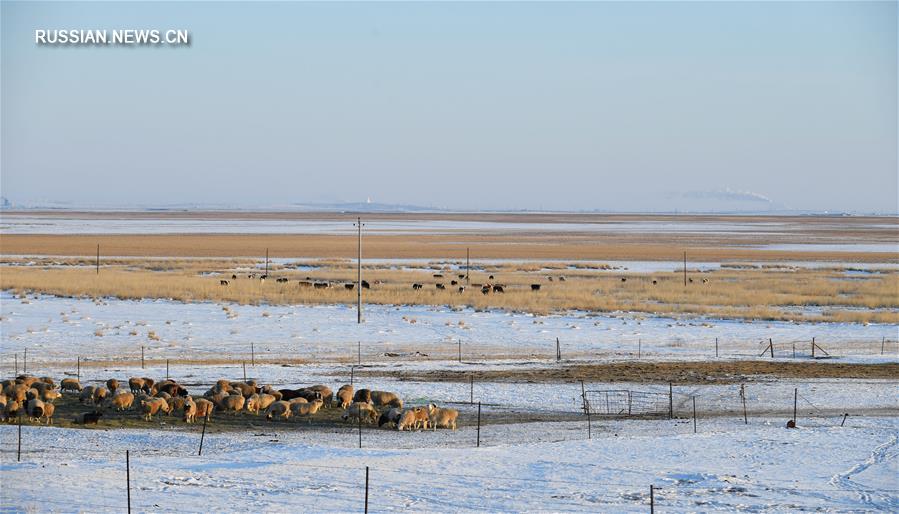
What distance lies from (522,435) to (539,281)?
133ft

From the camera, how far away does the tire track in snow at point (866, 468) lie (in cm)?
1450

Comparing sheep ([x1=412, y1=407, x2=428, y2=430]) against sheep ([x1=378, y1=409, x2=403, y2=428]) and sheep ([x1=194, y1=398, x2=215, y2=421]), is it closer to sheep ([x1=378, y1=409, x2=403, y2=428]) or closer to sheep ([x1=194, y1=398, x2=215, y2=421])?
sheep ([x1=378, y1=409, x2=403, y2=428])

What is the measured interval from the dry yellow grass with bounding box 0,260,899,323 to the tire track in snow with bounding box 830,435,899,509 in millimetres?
23707

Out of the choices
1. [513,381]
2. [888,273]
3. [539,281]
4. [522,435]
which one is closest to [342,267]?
[539,281]

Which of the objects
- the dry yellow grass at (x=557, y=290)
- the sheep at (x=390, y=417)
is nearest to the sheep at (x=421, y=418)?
the sheep at (x=390, y=417)

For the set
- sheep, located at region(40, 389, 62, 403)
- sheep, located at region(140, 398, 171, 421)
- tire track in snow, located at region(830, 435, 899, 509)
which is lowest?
tire track in snow, located at region(830, 435, 899, 509)

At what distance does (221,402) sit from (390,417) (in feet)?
11.6

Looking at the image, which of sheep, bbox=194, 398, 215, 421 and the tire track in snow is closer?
the tire track in snow

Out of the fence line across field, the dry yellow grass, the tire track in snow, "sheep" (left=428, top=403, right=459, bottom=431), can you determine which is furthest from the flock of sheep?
the dry yellow grass

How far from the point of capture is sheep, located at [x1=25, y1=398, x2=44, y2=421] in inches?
784

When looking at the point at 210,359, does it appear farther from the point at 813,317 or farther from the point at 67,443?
the point at 813,317

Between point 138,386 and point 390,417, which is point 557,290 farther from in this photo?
point 390,417

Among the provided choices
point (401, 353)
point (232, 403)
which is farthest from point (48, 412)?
point (401, 353)

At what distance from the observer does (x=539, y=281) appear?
59.8 metres
